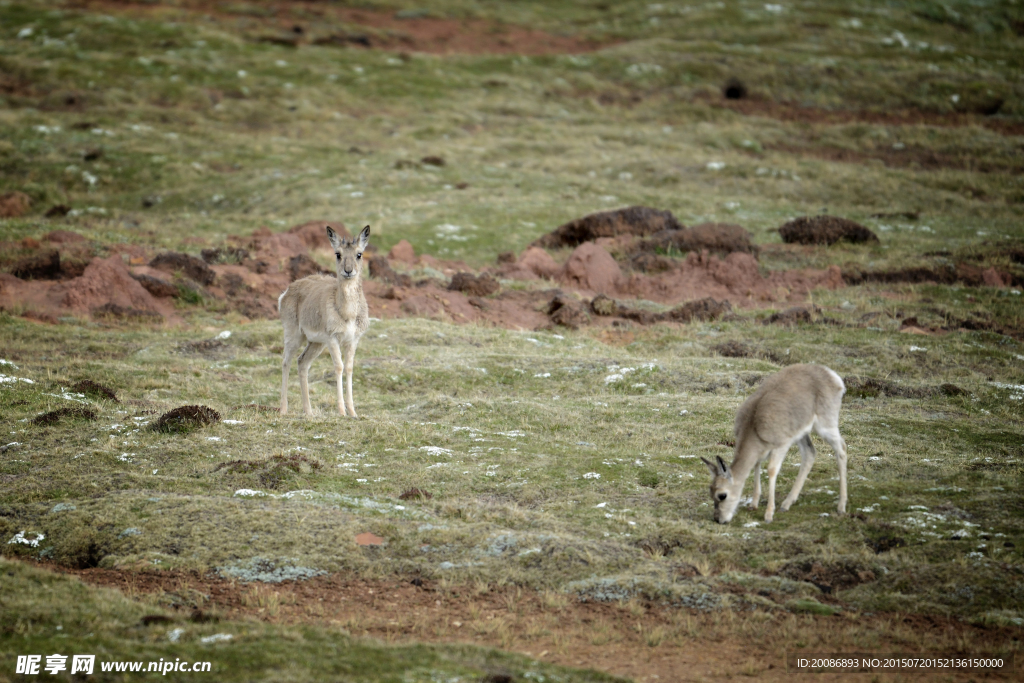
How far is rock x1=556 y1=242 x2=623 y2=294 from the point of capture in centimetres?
3175

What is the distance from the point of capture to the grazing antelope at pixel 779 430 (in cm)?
1230

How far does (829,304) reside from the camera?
28.6 metres

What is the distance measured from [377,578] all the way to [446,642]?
1.93 meters

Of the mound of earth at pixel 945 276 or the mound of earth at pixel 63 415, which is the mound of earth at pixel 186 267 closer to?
the mound of earth at pixel 63 415

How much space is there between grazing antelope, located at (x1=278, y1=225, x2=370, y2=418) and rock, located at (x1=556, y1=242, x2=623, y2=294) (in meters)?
14.7

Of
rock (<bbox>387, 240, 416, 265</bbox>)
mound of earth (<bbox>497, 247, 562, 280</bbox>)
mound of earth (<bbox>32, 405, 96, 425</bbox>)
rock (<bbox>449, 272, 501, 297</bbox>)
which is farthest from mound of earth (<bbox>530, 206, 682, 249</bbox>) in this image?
mound of earth (<bbox>32, 405, 96, 425</bbox>)

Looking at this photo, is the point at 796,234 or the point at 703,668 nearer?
the point at 703,668

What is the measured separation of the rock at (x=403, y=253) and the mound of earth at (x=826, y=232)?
607 inches

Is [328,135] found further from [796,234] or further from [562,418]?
[562,418]

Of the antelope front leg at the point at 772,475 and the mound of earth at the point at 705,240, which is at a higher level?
the antelope front leg at the point at 772,475

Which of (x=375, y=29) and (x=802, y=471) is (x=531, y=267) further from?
(x=375, y=29)

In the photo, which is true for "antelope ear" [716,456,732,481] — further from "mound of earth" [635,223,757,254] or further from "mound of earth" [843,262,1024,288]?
"mound of earth" [635,223,757,254]

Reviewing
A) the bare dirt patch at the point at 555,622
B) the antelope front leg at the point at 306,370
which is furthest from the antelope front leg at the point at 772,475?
the antelope front leg at the point at 306,370

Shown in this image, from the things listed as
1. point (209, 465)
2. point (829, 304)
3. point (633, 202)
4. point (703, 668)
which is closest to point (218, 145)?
point (633, 202)
